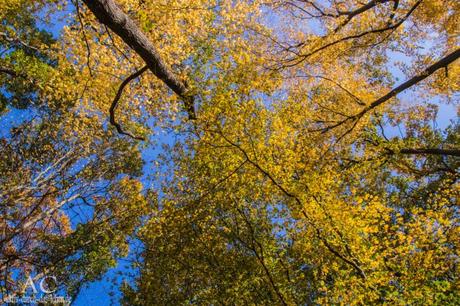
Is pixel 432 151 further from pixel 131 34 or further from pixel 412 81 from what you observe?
pixel 131 34

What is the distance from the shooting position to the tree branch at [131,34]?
489 centimetres

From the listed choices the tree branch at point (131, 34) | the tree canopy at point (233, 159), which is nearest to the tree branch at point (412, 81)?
the tree canopy at point (233, 159)

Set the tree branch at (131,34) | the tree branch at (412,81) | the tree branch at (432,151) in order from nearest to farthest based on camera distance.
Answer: the tree branch at (131,34), the tree branch at (412,81), the tree branch at (432,151)

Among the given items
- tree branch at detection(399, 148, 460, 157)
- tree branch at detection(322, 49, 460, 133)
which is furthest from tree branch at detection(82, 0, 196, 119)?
tree branch at detection(399, 148, 460, 157)

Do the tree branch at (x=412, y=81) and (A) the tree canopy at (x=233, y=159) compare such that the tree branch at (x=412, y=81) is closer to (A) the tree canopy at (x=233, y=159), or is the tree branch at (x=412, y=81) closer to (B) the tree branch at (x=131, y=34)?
(A) the tree canopy at (x=233, y=159)

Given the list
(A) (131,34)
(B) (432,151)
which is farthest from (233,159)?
(B) (432,151)

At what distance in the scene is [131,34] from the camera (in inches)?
220

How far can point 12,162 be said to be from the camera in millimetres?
10461

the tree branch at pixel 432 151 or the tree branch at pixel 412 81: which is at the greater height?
the tree branch at pixel 412 81

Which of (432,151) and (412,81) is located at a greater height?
(412,81)

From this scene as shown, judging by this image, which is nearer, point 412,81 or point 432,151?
point 412,81

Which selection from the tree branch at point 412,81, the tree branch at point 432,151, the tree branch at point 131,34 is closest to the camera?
the tree branch at point 131,34

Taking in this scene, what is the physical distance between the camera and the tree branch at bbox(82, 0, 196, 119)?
489 cm

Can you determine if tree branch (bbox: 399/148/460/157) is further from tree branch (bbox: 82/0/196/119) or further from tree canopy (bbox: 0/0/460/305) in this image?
tree branch (bbox: 82/0/196/119)
